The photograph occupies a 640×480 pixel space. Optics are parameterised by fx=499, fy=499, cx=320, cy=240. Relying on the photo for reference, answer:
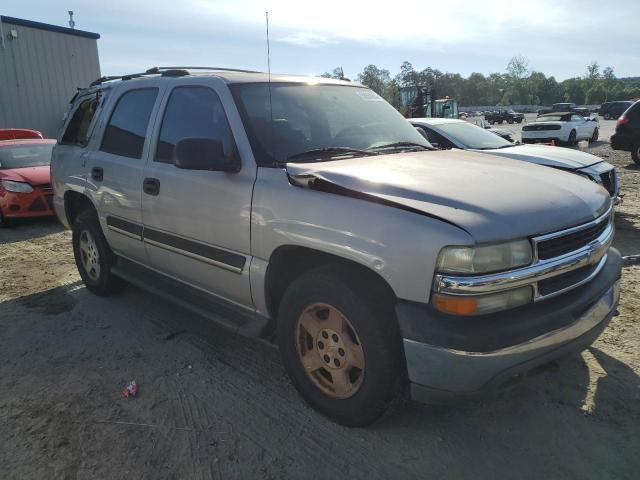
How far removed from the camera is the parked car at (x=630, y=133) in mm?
13445

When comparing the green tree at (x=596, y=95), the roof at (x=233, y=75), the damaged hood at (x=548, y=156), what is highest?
the green tree at (x=596, y=95)

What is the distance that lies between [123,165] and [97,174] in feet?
1.65

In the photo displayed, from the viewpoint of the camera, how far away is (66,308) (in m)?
4.75

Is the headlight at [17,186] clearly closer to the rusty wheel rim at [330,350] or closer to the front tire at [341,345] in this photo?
the front tire at [341,345]

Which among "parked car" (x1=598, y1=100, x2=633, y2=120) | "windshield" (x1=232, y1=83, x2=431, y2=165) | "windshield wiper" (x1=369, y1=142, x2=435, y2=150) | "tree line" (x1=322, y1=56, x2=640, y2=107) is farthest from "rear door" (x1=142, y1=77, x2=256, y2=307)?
"tree line" (x1=322, y1=56, x2=640, y2=107)

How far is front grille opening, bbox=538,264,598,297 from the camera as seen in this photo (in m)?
2.40

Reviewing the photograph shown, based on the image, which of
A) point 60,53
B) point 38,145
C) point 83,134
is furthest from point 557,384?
point 60,53

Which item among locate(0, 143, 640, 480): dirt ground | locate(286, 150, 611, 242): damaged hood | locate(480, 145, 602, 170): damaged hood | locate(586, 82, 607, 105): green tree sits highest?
locate(586, 82, 607, 105): green tree

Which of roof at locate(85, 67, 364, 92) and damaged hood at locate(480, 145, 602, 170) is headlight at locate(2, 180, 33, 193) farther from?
damaged hood at locate(480, 145, 602, 170)

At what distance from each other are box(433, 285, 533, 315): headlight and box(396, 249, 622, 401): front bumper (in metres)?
0.04

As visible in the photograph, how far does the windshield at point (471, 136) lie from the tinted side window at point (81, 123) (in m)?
5.09

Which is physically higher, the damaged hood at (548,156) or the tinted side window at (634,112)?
the tinted side window at (634,112)

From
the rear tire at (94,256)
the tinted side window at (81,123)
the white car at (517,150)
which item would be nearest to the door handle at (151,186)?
the rear tire at (94,256)

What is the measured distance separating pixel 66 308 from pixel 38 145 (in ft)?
21.0
